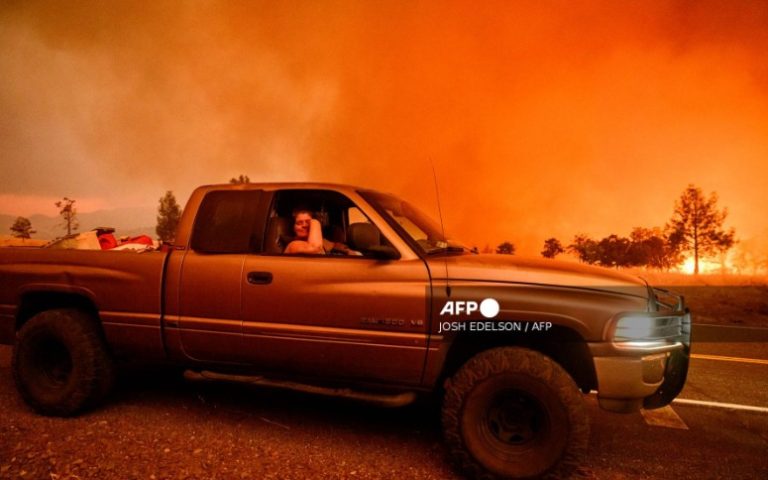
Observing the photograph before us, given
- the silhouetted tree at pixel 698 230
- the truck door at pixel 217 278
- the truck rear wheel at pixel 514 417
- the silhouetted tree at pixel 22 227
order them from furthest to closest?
the silhouetted tree at pixel 22 227
the silhouetted tree at pixel 698 230
the truck door at pixel 217 278
the truck rear wheel at pixel 514 417

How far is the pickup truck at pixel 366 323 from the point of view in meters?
2.63

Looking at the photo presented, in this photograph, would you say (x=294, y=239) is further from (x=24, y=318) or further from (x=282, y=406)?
(x=24, y=318)

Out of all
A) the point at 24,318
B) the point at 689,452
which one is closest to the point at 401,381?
the point at 689,452

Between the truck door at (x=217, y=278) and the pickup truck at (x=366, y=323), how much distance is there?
0.01 metres

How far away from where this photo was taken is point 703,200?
40.0 m

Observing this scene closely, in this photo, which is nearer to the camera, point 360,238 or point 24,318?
point 360,238

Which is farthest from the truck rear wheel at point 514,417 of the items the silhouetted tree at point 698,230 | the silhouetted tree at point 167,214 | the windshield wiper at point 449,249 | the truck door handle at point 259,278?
the silhouetted tree at point 167,214

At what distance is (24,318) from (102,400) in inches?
42.6

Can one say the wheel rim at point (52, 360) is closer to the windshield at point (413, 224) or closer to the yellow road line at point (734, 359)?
the windshield at point (413, 224)

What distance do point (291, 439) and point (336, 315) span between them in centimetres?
106

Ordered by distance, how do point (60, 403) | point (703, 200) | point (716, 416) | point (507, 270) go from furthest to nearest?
1. point (703, 200)
2. point (716, 416)
3. point (60, 403)
4. point (507, 270)

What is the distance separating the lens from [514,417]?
274 centimetres

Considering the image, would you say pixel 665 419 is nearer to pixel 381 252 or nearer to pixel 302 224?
pixel 381 252

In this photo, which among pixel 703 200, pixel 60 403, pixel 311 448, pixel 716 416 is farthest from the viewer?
pixel 703 200
